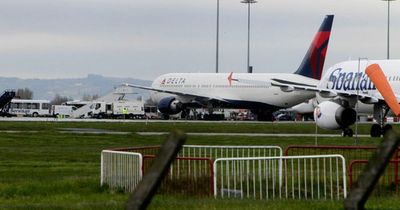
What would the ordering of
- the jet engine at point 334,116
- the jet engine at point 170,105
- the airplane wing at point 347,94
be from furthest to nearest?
the jet engine at point 170,105 < the airplane wing at point 347,94 < the jet engine at point 334,116

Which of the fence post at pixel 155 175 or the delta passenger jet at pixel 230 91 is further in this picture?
the delta passenger jet at pixel 230 91

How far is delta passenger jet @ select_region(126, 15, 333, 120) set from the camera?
9606cm

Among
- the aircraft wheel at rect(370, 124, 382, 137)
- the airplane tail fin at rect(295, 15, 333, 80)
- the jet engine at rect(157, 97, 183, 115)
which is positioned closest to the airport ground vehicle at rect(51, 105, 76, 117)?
the jet engine at rect(157, 97, 183, 115)

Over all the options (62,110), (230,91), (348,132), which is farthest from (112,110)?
(348,132)

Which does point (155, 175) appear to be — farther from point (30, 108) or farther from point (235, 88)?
point (30, 108)

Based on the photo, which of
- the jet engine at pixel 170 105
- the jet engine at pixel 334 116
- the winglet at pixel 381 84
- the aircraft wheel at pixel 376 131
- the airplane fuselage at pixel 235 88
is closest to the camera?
the winglet at pixel 381 84

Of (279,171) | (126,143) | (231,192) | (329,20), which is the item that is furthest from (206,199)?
(329,20)

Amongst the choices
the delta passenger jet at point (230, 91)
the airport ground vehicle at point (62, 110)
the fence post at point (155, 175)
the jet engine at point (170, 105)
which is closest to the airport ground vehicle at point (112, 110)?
the airport ground vehicle at point (62, 110)

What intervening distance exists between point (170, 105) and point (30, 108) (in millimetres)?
65441

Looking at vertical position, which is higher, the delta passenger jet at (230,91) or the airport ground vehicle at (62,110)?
the delta passenger jet at (230,91)

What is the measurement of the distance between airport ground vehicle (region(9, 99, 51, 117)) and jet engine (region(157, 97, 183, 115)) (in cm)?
5713

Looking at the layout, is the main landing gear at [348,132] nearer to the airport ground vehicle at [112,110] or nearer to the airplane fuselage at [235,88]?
the airplane fuselage at [235,88]

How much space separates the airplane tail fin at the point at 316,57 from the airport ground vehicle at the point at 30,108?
223 feet

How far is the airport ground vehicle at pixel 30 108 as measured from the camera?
154375 mm
